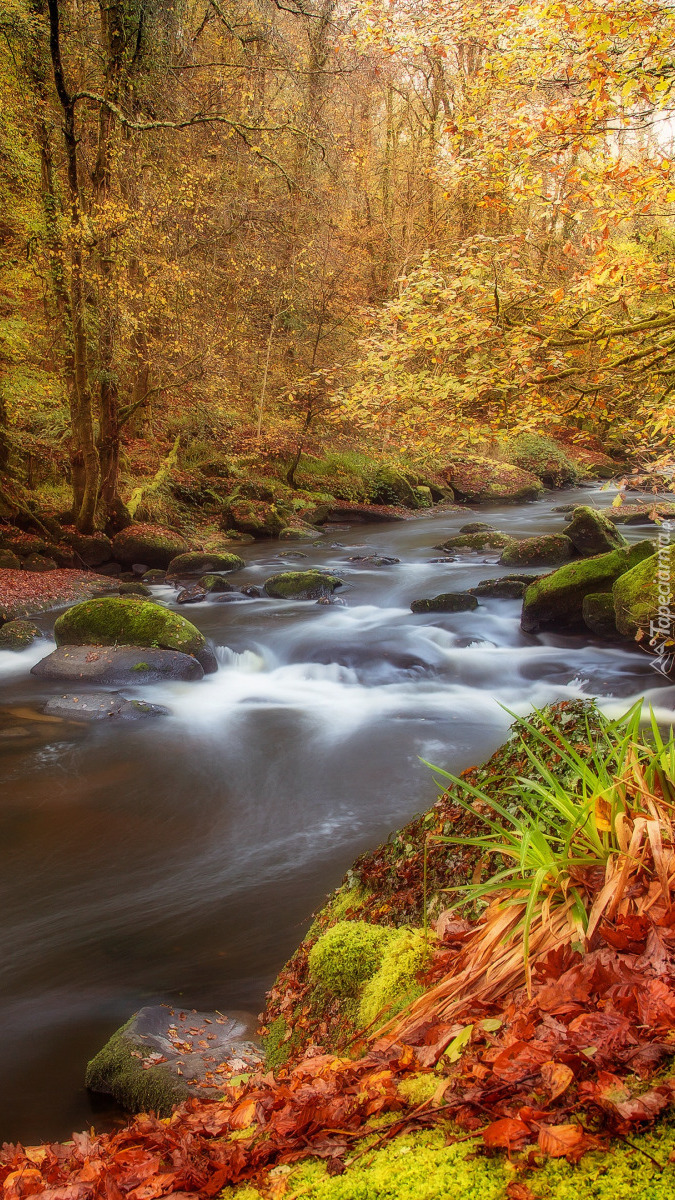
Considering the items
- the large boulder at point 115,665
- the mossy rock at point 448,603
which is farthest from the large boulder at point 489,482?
the large boulder at point 115,665

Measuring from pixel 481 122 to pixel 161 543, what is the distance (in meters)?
11.4

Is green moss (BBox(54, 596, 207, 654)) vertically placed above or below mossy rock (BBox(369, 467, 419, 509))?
below

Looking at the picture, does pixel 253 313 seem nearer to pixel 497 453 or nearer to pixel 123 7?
pixel 123 7

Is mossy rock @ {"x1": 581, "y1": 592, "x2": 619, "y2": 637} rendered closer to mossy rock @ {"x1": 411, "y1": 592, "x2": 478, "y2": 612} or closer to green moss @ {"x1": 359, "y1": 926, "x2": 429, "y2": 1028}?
mossy rock @ {"x1": 411, "y1": 592, "x2": 478, "y2": 612}

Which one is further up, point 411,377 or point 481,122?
point 481,122

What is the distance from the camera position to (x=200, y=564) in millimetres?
16281

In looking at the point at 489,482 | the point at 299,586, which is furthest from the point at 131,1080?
the point at 489,482

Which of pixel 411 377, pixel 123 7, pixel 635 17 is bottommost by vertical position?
pixel 411 377

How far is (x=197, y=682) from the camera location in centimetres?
996

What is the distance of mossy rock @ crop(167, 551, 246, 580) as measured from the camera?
16125 millimetres

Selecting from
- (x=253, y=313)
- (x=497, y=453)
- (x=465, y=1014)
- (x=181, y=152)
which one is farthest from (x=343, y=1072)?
(x=497, y=453)

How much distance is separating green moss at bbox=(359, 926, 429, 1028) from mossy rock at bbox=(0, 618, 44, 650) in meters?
9.71

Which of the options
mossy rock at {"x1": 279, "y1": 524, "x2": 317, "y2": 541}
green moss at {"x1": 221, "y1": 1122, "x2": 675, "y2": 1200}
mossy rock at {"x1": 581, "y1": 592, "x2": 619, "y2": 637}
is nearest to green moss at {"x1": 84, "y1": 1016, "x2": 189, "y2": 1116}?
green moss at {"x1": 221, "y1": 1122, "x2": 675, "y2": 1200}

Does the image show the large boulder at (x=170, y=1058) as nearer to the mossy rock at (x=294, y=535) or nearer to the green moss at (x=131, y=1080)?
the green moss at (x=131, y=1080)
